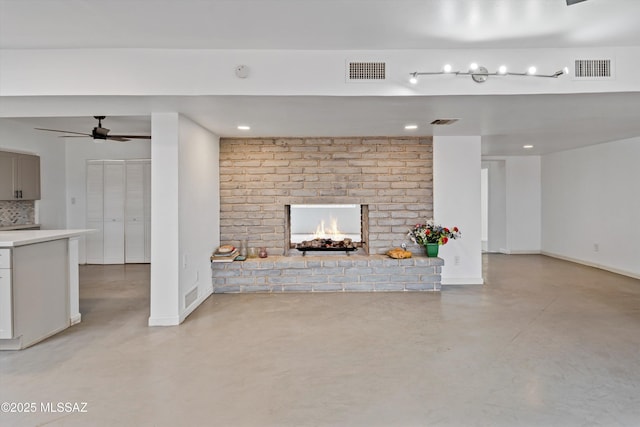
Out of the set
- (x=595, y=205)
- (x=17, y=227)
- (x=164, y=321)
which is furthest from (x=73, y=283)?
(x=595, y=205)

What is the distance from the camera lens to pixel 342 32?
2.91 meters

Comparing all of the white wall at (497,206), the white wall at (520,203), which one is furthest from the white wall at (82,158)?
the white wall at (497,206)

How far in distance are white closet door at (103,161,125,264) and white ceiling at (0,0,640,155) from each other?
380cm

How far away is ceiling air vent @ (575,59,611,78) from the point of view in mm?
3271

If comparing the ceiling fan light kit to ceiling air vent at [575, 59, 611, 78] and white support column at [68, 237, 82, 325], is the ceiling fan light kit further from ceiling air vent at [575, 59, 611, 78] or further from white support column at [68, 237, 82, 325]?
white support column at [68, 237, 82, 325]

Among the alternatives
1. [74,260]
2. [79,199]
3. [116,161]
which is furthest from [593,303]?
[79,199]

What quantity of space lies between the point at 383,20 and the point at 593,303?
413 cm

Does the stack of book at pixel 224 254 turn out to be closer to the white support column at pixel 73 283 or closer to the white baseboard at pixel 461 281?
the white support column at pixel 73 283

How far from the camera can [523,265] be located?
7.23 metres

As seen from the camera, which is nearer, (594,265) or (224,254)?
(224,254)

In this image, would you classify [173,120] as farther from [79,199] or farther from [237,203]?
[79,199]

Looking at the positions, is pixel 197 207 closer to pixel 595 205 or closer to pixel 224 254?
pixel 224 254

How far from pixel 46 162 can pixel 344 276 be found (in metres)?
5.59

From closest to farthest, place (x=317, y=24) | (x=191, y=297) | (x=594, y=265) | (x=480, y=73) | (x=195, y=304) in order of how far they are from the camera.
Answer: (x=317, y=24)
(x=480, y=73)
(x=191, y=297)
(x=195, y=304)
(x=594, y=265)
